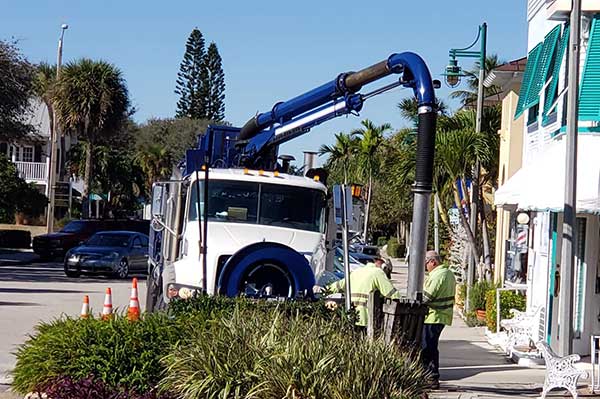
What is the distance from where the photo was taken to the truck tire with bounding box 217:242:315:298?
1402cm

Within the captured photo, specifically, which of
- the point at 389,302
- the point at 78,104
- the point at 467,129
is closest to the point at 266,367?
the point at 389,302

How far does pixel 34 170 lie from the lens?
65.9 m

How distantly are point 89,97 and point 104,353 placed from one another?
43.5 meters

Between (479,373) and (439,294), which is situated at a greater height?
(439,294)

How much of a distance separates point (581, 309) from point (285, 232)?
15.2ft

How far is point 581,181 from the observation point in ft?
47.5

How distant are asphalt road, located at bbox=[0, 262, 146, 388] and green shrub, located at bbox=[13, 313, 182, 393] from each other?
2.37 metres

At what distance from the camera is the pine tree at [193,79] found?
8228 centimetres

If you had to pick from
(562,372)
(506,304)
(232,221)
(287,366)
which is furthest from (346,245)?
(506,304)

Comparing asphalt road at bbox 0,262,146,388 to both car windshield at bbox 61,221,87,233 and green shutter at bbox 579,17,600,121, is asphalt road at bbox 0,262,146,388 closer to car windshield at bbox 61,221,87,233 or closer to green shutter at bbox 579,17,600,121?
car windshield at bbox 61,221,87,233

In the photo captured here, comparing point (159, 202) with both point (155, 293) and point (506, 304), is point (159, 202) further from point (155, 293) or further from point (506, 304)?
point (506, 304)

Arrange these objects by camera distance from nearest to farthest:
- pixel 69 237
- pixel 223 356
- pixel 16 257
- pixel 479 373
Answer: pixel 223 356 < pixel 479 373 < pixel 69 237 < pixel 16 257

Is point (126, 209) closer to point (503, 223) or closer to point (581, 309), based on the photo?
point (503, 223)

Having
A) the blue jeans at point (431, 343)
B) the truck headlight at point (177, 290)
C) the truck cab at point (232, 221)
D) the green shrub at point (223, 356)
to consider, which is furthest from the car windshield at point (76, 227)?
the green shrub at point (223, 356)
